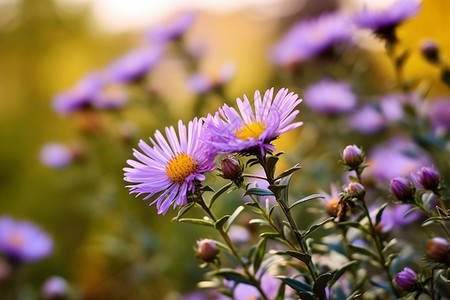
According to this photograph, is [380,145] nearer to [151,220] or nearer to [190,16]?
[190,16]

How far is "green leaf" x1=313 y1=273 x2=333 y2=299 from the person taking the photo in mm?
847

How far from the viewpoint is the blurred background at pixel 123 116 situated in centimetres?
237

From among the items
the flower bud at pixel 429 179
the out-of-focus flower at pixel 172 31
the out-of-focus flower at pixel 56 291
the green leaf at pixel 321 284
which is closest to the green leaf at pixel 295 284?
the green leaf at pixel 321 284

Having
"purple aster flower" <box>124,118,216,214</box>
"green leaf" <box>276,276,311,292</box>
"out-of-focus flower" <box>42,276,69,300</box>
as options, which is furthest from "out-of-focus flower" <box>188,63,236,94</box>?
"green leaf" <box>276,276,311,292</box>

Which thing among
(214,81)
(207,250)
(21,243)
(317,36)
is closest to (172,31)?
(214,81)

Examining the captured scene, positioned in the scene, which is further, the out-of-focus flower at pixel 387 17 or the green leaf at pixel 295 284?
the out-of-focus flower at pixel 387 17

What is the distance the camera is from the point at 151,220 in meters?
3.37

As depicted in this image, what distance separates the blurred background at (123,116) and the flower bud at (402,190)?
12 cm

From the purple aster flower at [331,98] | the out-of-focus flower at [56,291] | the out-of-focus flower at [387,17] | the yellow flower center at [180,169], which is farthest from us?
the purple aster flower at [331,98]

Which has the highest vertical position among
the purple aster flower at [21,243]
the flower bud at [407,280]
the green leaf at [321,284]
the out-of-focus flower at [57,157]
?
the out-of-focus flower at [57,157]

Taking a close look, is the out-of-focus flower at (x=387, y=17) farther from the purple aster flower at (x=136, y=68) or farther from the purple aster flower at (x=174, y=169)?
the purple aster flower at (x=136, y=68)

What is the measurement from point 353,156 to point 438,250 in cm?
21

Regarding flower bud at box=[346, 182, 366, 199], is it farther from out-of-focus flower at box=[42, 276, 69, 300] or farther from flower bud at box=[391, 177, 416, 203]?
out-of-focus flower at box=[42, 276, 69, 300]

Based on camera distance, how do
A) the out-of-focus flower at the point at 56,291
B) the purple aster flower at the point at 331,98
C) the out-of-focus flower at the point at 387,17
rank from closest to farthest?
the out-of-focus flower at the point at 387,17
the out-of-focus flower at the point at 56,291
the purple aster flower at the point at 331,98
